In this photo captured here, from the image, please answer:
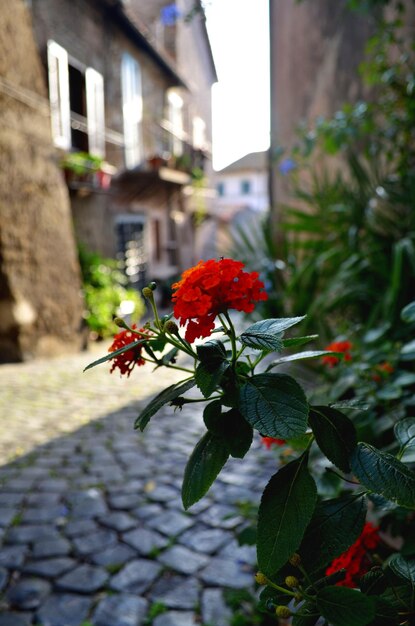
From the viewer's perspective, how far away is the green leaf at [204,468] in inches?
29.6

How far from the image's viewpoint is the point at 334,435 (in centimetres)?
76

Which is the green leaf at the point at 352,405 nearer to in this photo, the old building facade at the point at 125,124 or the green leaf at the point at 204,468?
the green leaf at the point at 204,468

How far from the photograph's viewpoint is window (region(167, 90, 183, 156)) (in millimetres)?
13078

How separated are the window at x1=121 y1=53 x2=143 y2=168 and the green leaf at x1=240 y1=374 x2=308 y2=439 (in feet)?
32.8

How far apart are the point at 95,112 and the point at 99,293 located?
3.16m

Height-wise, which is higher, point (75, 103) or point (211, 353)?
point (75, 103)

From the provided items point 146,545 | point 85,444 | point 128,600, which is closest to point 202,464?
point 128,600

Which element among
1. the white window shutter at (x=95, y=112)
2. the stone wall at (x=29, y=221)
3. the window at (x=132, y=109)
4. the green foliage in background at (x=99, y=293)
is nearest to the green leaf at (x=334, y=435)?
the stone wall at (x=29, y=221)

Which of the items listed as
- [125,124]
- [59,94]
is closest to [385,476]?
[59,94]

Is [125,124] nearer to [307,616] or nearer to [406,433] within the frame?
[406,433]

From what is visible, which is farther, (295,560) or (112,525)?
(112,525)

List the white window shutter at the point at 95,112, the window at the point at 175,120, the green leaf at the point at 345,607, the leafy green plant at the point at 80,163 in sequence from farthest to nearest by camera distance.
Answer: the window at the point at 175,120 → the white window shutter at the point at 95,112 → the leafy green plant at the point at 80,163 → the green leaf at the point at 345,607

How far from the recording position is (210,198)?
1716cm

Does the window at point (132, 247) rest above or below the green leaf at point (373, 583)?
above
